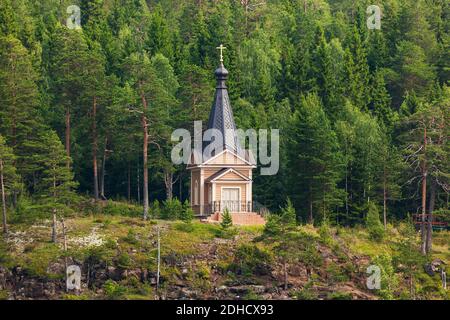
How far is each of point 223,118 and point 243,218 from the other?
5.82 metres

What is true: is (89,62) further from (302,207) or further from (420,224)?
(420,224)

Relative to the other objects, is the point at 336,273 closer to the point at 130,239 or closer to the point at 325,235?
the point at 325,235

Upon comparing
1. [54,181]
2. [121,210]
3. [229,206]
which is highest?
[54,181]

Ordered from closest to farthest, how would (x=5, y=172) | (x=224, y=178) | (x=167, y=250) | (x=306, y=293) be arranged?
(x=306, y=293) < (x=167, y=250) < (x=5, y=172) < (x=224, y=178)

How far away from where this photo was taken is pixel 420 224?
79125mm

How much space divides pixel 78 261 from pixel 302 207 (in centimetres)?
1583

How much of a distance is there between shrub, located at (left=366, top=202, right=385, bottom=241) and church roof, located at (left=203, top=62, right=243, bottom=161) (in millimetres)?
7382

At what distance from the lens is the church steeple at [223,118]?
76375 millimetres

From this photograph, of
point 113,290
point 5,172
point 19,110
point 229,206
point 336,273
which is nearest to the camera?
point 113,290

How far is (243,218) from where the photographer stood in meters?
74.4

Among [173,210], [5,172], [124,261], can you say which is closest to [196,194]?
[173,210]

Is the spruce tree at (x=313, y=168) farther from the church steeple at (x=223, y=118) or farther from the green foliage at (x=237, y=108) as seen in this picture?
the church steeple at (x=223, y=118)

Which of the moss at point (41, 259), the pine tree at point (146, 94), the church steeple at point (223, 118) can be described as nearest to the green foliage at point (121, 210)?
the pine tree at point (146, 94)

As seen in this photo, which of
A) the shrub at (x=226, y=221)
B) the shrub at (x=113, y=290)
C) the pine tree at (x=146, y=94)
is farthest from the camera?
the pine tree at (x=146, y=94)
